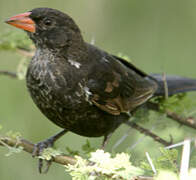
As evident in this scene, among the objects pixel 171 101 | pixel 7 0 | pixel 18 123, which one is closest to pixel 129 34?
pixel 7 0

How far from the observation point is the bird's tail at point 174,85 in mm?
4684

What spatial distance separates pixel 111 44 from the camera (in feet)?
23.5

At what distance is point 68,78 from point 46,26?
52cm

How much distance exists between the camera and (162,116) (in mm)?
4266

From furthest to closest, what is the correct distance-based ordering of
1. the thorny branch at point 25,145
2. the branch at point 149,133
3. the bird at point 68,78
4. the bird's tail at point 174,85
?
the bird's tail at point 174,85 → the branch at point 149,133 → the bird at point 68,78 → the thorny branch at point 25,145

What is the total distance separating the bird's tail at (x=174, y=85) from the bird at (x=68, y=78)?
27.7 inches

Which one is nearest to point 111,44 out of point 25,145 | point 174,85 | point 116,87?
point 174,85

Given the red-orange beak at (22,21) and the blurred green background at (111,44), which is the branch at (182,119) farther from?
the red-orange beak at (22,21)

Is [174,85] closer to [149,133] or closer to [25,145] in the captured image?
[149,133]

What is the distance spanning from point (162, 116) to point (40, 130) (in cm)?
201

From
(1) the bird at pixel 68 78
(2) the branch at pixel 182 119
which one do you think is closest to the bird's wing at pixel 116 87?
(1) the bird at pixel 68 78

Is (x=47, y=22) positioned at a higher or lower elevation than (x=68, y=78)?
higher

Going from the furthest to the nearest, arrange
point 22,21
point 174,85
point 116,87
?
1. point 174,85
2. point 116,87
3. point 22,21

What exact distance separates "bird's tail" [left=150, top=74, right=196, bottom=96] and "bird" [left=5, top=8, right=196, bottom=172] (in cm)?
70
